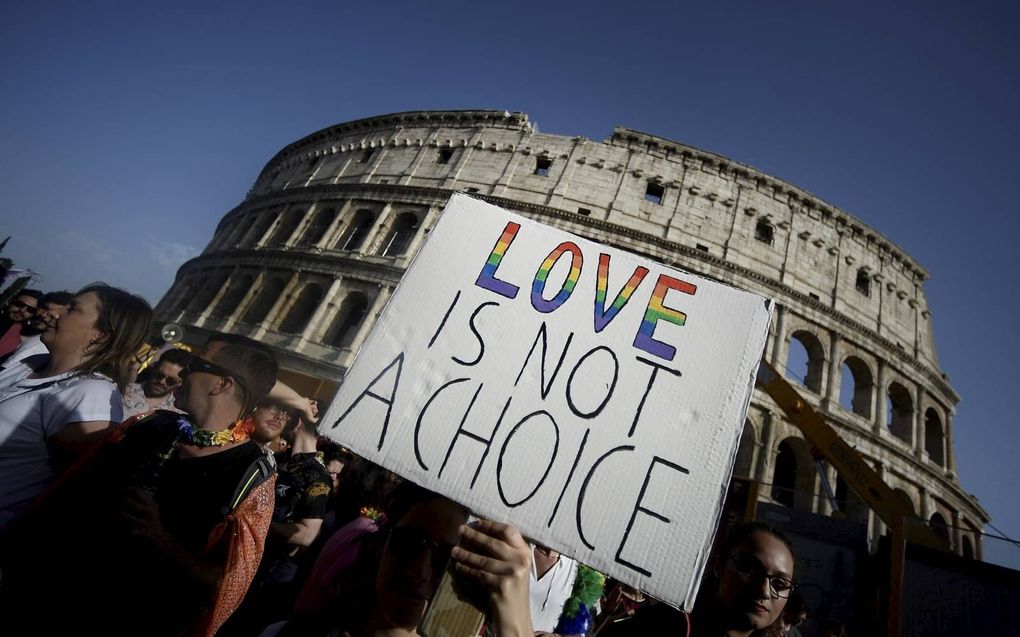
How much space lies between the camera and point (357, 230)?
1709cm

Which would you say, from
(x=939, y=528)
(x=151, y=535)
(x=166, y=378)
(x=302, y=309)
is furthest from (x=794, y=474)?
(x=302, y=309)

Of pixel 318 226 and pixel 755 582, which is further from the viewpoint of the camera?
pixel 318 226

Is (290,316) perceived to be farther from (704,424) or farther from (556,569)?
(704,424)

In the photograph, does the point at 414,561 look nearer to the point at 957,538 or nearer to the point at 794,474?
the point at 794,474

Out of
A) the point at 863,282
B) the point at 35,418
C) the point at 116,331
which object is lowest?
the point at 35,418

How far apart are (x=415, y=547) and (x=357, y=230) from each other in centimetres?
1762

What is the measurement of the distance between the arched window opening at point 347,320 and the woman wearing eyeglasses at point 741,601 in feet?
43.3

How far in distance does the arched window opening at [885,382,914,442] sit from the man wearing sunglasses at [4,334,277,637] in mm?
18519

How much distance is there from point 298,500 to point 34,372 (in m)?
1.91

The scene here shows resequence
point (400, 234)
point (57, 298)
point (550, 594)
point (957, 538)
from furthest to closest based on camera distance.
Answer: point (400, 234) → point (957, 538) → point (57, 298) → point (550, 594)

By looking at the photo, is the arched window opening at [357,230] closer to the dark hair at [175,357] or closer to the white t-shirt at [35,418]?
the dark hair at [175,357]

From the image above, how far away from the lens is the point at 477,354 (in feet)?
4.88

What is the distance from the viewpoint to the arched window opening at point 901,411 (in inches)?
537

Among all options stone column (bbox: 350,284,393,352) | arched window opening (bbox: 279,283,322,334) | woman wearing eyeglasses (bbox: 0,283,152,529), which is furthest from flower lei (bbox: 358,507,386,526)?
arched window opening (bbox: 279,283,322,334)
